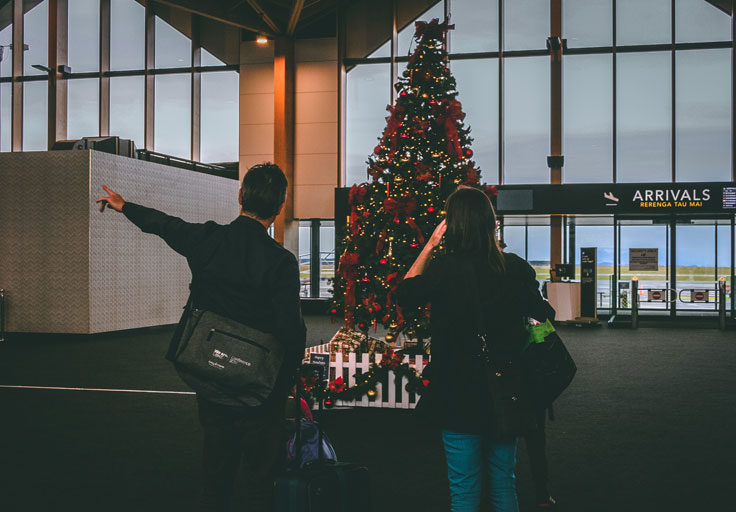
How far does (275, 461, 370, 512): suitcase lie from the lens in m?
1.99

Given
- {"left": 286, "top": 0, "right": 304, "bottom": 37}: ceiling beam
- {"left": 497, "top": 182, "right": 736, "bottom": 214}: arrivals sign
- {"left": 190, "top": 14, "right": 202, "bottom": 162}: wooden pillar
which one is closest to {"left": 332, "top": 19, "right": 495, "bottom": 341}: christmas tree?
{"left": 286, "top": 0, "right": 304, "bottom": 37}: ceiling beam

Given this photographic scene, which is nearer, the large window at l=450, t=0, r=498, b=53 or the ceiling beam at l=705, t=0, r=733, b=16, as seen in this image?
the ceiling beam at l=705, t=0, r=733, b=16

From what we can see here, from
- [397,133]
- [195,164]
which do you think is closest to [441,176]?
[397,133]

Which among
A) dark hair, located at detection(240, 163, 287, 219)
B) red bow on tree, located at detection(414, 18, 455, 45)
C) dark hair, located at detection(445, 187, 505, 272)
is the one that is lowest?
dark hair, located at detection(445, 187, 505, 272)

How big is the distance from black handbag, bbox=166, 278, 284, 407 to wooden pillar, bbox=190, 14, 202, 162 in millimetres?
15747

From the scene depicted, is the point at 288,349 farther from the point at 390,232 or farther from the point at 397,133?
the point at 397,133

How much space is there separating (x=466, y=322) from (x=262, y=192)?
0.78 metres

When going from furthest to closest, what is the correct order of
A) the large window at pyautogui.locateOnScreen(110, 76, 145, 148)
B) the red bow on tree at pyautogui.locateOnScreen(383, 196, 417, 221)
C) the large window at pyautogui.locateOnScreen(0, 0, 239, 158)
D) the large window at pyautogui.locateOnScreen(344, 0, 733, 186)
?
the large window at pyautogui.locateOnScreen(110, 76, 145, 148)
the large window at pyautogui.locateOnScreen(0, 0, 239, 158)
the large window at pyautogui.locateOnScreen(344, 0, 733, 186)
the red bow on tree at pyautogui.locateOnScreen(383, 196, 417, 221)

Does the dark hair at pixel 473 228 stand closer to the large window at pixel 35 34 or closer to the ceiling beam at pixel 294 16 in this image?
the ceiling beam at pixel 294 16

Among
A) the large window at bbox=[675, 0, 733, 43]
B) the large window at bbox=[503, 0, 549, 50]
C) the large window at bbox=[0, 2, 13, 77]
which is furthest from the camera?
the large window at bbox=[0, 2, 13, 77]

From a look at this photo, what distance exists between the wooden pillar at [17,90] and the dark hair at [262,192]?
1859 centimetres

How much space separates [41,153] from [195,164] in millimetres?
3862

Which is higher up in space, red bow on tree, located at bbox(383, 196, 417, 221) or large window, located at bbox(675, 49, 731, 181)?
large window, located at bbox(675, 49, 731, 181)

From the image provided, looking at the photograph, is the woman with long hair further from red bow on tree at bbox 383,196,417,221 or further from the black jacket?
red bow on tree at bbox 383,196,417,221
